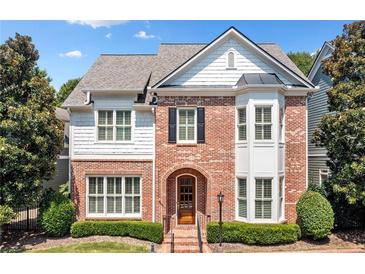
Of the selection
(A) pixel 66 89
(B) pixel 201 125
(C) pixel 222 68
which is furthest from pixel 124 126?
(A) pixel 66 89

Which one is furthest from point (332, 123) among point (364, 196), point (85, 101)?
point (85, 101)

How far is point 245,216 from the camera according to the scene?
1306 cm

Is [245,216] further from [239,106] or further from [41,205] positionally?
[41,205]

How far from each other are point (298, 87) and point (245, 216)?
6622 millimetres

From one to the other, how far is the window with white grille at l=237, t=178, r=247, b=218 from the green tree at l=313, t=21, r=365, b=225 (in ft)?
12.5

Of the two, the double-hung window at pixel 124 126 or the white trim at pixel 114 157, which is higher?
the double-hung window at pixel 124 126

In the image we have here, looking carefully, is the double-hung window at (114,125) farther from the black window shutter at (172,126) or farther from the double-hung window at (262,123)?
the double-hung window at (262,123)

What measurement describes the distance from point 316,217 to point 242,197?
10.5 feet

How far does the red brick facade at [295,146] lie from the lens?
535 inches

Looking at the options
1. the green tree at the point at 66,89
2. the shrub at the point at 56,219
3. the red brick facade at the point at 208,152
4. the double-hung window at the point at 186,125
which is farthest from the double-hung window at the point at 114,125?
the green tree at the point at 66,89

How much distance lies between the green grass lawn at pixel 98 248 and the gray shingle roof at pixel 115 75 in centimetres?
655

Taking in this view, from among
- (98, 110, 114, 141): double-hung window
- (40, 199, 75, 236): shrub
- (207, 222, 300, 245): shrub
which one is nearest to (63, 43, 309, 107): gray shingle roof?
(98, 110, 114, 141): double-hung window

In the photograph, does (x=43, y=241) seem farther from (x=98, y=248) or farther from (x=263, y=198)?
(x=263, y=198)

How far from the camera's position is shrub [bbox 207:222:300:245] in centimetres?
1221
